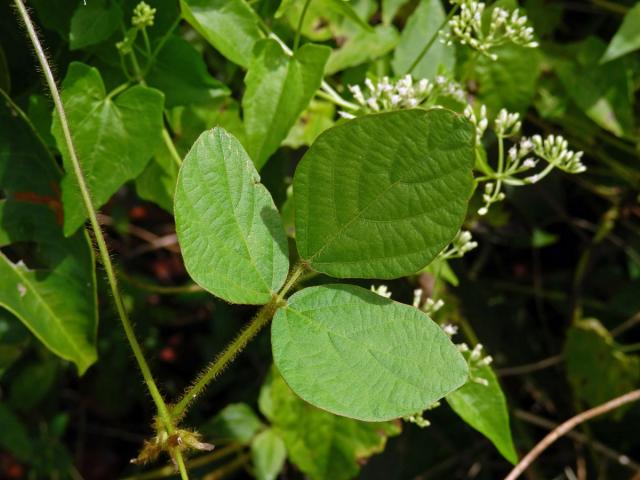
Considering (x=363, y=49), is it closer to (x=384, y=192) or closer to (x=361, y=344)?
(x=384, y=192)

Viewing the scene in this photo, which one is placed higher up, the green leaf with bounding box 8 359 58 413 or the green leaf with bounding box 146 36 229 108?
the green leaf with bounding box 146 36 229 108

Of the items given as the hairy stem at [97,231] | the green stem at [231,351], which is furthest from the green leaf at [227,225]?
the hairy stem at [97,231]

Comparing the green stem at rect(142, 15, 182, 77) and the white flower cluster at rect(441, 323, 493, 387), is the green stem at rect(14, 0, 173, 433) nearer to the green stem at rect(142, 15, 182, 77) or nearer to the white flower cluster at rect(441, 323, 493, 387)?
the green stem at rect(142, 15, 182, 77)

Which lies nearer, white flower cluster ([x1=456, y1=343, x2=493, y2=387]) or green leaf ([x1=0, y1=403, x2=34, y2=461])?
white flower cluster ([x1=456, y1=343, x2=493, y2=387])

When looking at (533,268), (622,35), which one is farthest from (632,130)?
(533,268)

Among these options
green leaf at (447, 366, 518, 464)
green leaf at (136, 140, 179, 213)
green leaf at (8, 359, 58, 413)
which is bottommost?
green leaf at (8, 359, 58, 413)

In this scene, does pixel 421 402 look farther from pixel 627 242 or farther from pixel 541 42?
pixel 627 242

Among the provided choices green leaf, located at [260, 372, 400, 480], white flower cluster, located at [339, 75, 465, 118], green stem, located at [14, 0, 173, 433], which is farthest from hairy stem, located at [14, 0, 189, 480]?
green leaf, located at [260, 372, 400, 480]

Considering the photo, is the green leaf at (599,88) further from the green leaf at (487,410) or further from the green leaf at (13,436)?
the green leaf at (13,436)
